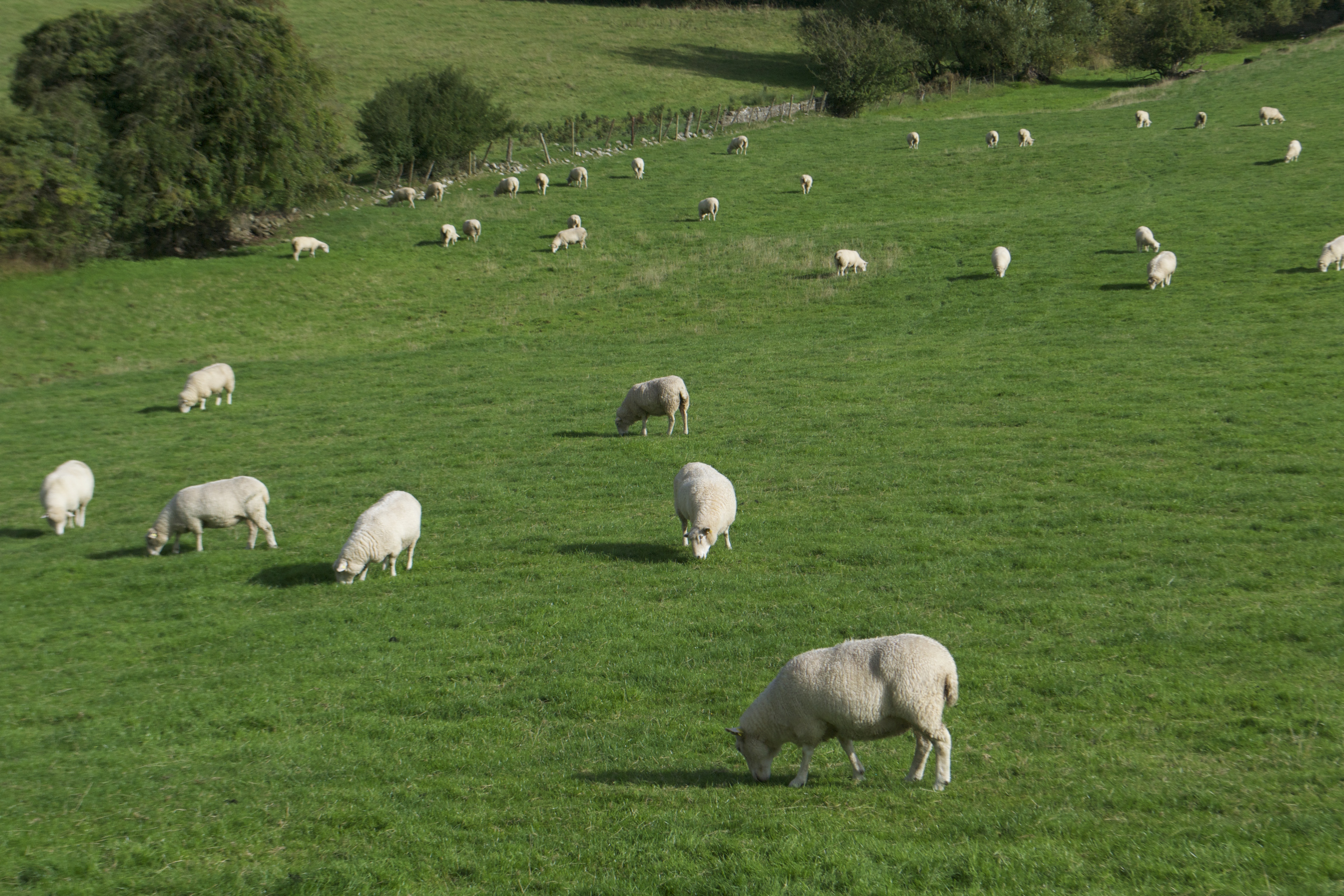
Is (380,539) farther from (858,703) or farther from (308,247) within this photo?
(308,247)

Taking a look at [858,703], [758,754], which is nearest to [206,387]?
[758,754]

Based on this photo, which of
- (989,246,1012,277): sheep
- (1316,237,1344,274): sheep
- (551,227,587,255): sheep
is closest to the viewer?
(1316,237,1344,274): sheep

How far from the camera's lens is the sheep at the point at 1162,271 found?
3328cm

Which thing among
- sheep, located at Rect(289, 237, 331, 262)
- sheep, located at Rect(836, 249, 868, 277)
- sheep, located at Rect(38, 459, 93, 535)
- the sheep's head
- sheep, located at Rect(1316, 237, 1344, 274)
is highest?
sheep, located at Rect(1316, 237, 1344, 274)

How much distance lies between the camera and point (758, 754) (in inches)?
352

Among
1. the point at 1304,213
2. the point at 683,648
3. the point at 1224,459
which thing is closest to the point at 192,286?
the point at 683,648

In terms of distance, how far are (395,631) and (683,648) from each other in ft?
15.0

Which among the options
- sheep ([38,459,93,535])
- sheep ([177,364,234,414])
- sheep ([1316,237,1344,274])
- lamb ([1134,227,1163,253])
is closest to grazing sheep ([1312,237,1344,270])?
sheep ([1316,237,1344,274])

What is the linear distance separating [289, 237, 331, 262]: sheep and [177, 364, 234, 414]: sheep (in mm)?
14223

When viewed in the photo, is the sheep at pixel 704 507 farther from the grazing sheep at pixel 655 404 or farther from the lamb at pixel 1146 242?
the lamb at pixel 1146 242

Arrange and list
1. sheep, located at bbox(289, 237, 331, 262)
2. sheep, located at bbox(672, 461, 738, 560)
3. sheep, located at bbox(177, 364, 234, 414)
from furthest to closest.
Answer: sheep, located at bbox(289, 237, 331, 262), sheep, located at bbox(177, 364, 234, 414), sheep, located at bbox(672, 461, 738, 560)

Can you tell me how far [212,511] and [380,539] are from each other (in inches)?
167

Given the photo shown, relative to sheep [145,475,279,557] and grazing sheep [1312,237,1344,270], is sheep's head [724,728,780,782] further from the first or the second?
grazing sheep [1312,237,1344,270]

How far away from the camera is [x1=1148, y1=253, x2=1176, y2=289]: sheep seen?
109ft
